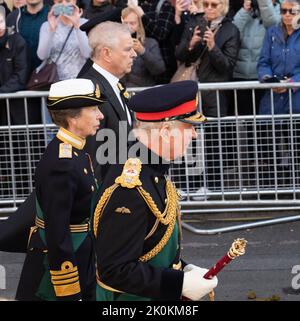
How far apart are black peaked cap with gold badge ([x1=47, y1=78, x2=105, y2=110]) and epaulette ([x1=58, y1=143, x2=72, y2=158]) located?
208 millimetres

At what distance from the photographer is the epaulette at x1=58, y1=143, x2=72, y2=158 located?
19.7 ft

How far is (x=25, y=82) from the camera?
10742mm

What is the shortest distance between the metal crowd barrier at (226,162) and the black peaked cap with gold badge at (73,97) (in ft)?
13.0

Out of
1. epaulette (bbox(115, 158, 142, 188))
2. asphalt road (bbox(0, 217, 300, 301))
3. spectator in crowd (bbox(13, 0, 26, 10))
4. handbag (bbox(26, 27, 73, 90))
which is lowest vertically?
asphalt road (bbox(0, 217, 300, 301))

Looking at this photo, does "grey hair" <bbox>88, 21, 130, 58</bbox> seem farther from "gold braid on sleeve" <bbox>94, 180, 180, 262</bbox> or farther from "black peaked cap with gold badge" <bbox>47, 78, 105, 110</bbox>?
"gold braid on sleeve" <bbox>94, 180, 180, 262</bbox>

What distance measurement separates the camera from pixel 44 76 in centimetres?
1071

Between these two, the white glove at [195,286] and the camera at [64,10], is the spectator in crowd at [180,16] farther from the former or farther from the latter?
the white glove at [195,286]

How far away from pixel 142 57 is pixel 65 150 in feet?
15.4

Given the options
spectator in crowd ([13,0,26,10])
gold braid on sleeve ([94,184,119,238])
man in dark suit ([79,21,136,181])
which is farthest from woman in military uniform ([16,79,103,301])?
spectator in crowd ([13,0,26,10])

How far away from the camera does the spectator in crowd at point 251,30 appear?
35.1 feet

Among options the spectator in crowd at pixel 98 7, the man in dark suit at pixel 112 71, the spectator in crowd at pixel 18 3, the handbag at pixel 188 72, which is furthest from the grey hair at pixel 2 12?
the man in dark suit at pixel 112 71
